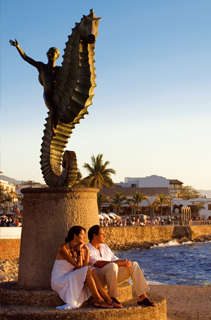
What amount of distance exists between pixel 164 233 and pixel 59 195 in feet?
133

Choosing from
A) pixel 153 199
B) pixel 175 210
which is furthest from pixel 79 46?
pixel 175 210

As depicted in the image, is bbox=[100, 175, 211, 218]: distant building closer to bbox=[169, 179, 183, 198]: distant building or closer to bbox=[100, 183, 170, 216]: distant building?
bbox=[100, 183, 170, 216]: distant building

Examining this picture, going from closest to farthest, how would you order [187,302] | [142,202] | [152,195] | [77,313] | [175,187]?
1. [77,313]
2. [187,302]
3. [142,202]
4. [152,195]
5. [175,187]

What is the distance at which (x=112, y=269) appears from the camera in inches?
201

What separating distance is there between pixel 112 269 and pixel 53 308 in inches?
36.0

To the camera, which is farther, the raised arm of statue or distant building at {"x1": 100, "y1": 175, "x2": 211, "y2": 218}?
distant building at {"x1": 100, "y1": 175, "x2": 211, "y2": 218}

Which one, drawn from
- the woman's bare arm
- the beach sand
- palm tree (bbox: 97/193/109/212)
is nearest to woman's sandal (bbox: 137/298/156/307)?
the woman's bare arm

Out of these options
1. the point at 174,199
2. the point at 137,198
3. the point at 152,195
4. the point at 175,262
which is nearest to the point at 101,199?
the point at 137,198

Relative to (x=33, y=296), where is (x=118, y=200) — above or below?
above

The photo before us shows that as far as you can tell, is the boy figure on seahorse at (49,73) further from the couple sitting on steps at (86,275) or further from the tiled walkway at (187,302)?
the tiled walkway at (187,302)

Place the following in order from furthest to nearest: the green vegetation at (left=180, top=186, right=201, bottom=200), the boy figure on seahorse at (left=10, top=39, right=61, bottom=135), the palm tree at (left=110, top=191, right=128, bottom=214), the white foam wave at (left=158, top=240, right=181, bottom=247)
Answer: the green vegetation at (left=180, top=186, right=201, bottom=200) < the palm tree at (left=110, top=191, right=128, bottom=214) < the white foam wave at (left=158, top=240, right=181, bottom=247) < the boy figure on seahorse at (left=10, top=39, right=61, bottom=135)

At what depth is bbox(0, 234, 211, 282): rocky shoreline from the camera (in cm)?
1433

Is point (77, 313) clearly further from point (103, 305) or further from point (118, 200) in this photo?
point (118, 200)

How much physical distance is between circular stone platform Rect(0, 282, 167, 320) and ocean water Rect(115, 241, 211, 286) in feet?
41.2
